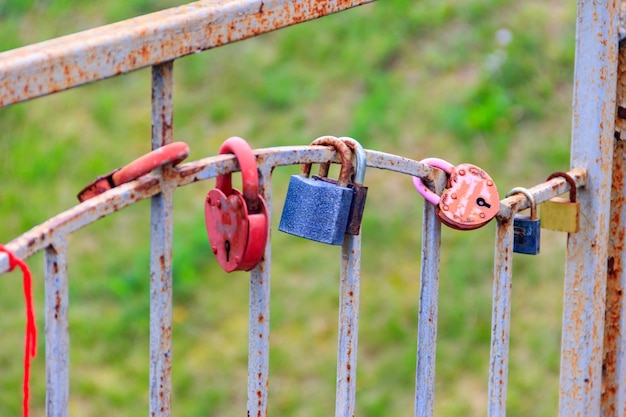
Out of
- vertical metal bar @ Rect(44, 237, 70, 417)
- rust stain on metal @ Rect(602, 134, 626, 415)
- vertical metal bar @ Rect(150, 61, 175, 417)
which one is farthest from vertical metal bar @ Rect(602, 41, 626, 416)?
vertical metal bar @ Rect(44, 237, 70, 417)

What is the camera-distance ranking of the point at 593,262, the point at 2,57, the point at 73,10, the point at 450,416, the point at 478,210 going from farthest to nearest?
the point at 73,10 → the point at 450,416 → the point at 593,262 → the point at 478,210 → the point at 2,57

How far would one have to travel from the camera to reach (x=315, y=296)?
3.90 m

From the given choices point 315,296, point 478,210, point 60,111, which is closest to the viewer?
point 478,210

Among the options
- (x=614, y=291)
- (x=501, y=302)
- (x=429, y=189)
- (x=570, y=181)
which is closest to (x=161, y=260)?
(x=429, y=189)

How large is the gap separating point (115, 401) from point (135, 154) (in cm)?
157

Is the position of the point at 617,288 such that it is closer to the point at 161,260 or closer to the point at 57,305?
the point at 161,260

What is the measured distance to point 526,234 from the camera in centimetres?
134

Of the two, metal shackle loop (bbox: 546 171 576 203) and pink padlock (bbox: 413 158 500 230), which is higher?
metal shackle loop (bbox: 546 171 576 203)

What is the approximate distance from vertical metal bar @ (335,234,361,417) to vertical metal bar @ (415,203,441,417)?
10cm

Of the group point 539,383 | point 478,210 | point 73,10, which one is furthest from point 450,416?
point 73,10

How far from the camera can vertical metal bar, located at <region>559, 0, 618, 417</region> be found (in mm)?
1328

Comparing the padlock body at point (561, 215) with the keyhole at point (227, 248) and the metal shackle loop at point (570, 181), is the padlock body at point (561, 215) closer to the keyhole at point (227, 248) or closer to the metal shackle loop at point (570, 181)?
the metal shackle loop at point (570, 181)

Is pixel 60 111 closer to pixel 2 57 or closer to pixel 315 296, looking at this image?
pixel 315 296

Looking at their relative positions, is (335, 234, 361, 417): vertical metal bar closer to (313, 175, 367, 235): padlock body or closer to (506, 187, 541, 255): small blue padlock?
(313, 175, 367, 235): padlock body
